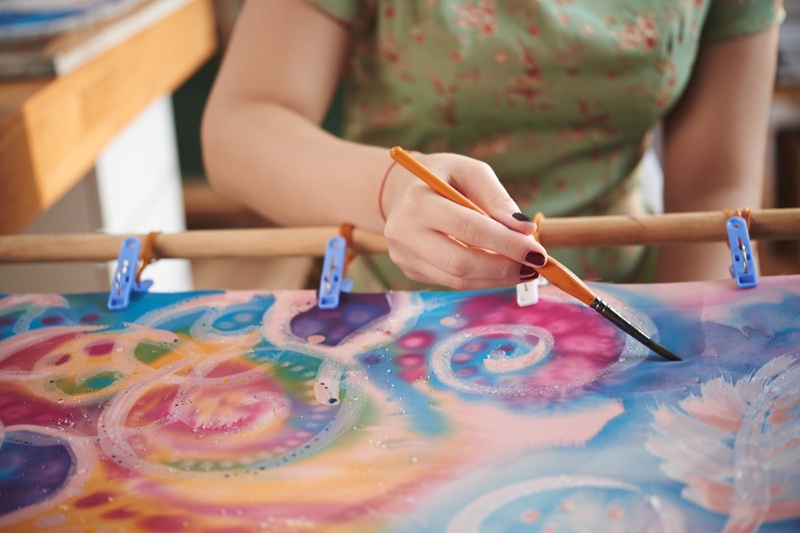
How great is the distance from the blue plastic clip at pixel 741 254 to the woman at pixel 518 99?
0.75 ft

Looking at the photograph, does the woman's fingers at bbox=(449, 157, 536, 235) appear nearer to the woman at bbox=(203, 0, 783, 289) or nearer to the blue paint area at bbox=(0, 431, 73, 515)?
the woman at bbox=(203, 0, 783, 289)

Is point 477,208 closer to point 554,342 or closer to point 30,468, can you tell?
point 554,342

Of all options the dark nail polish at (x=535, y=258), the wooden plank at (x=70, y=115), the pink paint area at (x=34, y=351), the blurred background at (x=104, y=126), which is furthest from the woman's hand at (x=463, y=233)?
the wooden plank at (x=70, y=115)

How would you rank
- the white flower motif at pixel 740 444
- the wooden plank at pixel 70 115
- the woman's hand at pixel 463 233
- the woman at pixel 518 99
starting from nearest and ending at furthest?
the white flower motif at pixel 740 444 → the woman's hand at pixel 463 233 → the woman at pixel 518 99 → the wooden plank at pixel 70 115

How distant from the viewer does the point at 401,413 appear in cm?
42

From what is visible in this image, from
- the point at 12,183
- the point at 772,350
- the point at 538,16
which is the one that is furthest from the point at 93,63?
the point at 772,350

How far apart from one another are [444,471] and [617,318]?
15 centimetres

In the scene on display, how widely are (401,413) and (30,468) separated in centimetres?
18

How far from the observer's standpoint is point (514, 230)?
44 centimetres

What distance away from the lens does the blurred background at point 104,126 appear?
847mm

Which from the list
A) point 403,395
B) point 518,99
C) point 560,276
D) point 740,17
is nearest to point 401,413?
point 403,395

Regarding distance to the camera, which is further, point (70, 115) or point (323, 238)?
point (70, 115)

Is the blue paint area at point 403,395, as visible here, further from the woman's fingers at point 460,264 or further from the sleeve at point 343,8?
the sleeve at point 343,8

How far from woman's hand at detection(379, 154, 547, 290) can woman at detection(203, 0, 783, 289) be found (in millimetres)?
107
